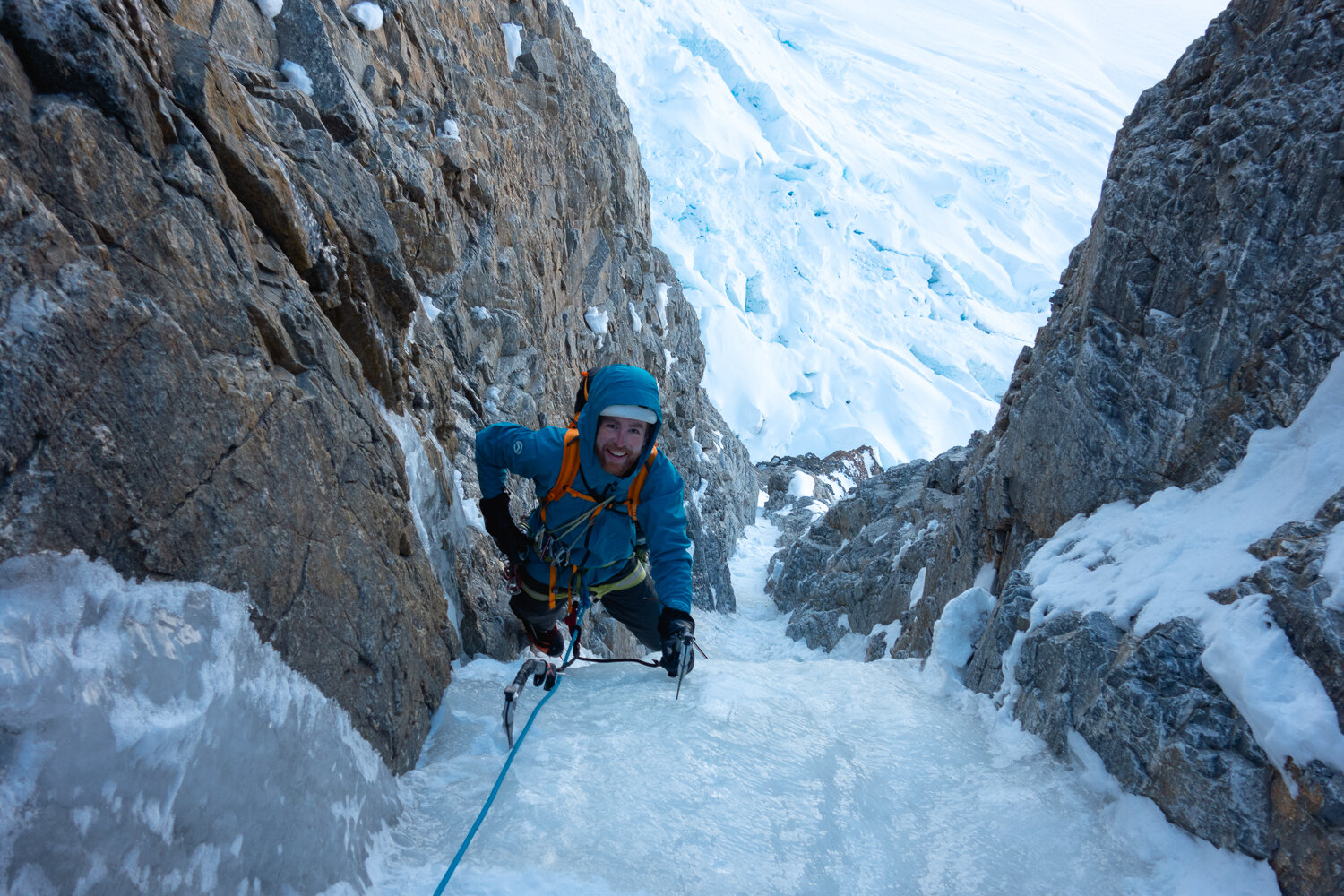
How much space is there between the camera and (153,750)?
151 cm

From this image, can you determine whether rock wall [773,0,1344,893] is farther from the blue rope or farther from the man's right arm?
the man's right arm

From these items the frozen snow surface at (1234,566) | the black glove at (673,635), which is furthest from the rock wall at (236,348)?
the frozen snow surface at (1234,566)

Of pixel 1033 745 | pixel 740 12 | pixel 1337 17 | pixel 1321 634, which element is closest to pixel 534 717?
pixel 1033 745

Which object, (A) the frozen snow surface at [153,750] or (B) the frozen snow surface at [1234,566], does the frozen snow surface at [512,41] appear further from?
(A) the frozen snow surface at [153,750]

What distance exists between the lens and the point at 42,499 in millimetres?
1444

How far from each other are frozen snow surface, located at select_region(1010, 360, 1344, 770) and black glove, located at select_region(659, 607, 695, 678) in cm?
203

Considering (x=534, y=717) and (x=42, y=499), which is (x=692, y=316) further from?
(x=42, y=499)

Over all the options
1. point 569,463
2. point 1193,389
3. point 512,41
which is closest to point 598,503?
point 569,463

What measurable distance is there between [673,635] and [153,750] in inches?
95.3

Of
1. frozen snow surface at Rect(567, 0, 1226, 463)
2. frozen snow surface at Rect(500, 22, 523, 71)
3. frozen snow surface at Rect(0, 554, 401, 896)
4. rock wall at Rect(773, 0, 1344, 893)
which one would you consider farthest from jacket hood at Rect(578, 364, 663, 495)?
frozen snow surface at Rect(567, 0, 1226, 463)

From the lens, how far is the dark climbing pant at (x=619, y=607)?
3984 mm

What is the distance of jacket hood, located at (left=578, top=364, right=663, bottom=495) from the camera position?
3287 mm

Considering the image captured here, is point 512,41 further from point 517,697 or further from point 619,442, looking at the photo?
point 517,697

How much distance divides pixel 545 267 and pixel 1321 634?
383 inches
